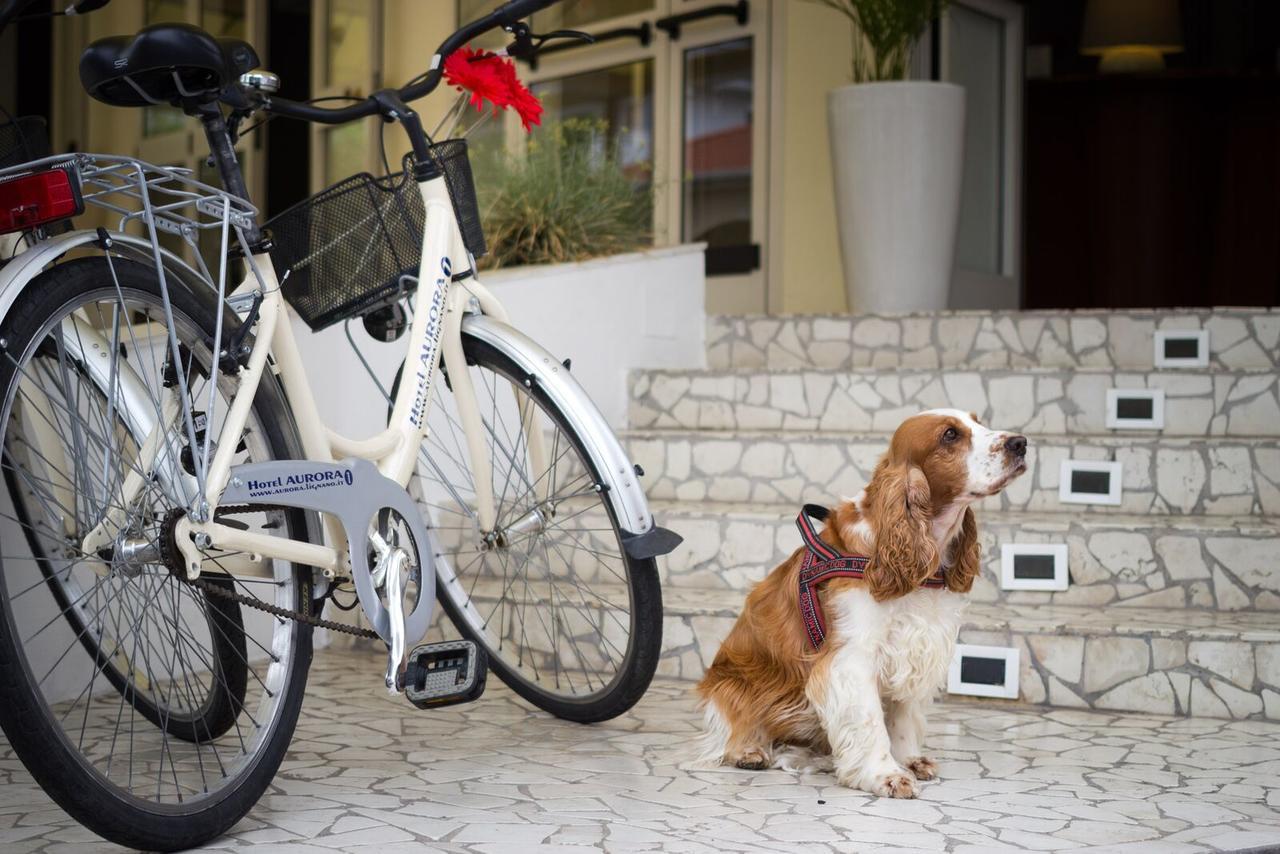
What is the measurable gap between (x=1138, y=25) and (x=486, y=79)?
221 inches

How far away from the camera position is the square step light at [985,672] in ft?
9.64

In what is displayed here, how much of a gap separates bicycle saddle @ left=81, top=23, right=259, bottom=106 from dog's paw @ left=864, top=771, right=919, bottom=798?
4.86 ft

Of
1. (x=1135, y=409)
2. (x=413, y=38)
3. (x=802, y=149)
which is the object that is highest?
(x=413, y=38)

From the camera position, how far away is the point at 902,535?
84.8 inches

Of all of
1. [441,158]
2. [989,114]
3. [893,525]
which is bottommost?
[893,525]

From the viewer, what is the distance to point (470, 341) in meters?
2.61

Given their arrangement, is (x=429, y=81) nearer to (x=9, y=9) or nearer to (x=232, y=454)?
(x=9, y=9)

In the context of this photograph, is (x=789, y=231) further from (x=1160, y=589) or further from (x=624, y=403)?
(x=1160, y=589)

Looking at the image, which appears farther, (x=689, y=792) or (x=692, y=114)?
(x=692, y=114)

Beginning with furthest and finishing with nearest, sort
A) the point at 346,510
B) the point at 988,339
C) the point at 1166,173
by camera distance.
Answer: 1. the point at 1166,173
2. the point at 988,339
3. the point at 346,510

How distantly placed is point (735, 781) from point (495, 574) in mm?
1240

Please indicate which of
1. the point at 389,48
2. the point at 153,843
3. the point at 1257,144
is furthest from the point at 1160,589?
the point at 389,48

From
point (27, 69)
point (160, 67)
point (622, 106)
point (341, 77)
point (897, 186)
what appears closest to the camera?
point (160, 67)

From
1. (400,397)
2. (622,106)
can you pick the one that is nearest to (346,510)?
(400,397)
